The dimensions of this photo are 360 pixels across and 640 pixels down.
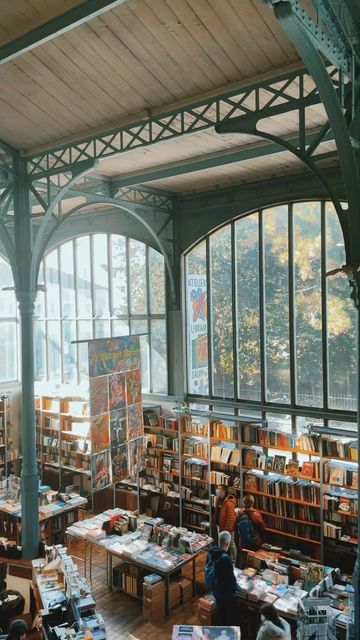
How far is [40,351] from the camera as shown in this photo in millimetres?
14383

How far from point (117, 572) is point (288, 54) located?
7.70 metres

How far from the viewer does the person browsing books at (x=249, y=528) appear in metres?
8.71

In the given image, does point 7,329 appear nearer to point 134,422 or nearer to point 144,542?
point 134,422

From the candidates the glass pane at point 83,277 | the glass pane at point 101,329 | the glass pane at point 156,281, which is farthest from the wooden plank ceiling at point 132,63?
the glass pane at point 101,329

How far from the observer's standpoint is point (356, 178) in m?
4.32

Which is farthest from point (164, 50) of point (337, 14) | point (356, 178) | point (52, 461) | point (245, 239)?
point (52, 461)

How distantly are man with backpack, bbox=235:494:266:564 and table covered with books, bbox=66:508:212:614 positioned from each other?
54cm

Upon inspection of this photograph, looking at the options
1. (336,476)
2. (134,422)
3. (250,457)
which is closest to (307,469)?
(336,476)

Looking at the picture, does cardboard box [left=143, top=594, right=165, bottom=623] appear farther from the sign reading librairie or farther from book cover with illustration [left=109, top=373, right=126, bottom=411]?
book cover with illustration [left=109, top=373, right=126, bottom=411]

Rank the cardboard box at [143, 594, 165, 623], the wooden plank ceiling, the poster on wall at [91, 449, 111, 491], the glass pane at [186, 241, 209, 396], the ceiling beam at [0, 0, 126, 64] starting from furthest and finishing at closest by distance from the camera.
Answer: the glass pane at [186, 241, 209, 396] → the poster on wall at [91, 449, 111, 491] → the cardboard box at [143, 594, 165, 623] → the wooden plank ceiling → the ceiling beam at [0, 0, 126, 64]

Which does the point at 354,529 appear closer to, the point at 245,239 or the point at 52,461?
the point at 245,239

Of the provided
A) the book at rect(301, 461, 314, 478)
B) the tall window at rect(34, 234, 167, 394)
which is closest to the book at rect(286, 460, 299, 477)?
the book at rect(301, 461, 314, 478)

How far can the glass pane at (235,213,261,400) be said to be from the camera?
33.2ft

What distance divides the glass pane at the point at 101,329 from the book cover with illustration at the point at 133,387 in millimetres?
3510
